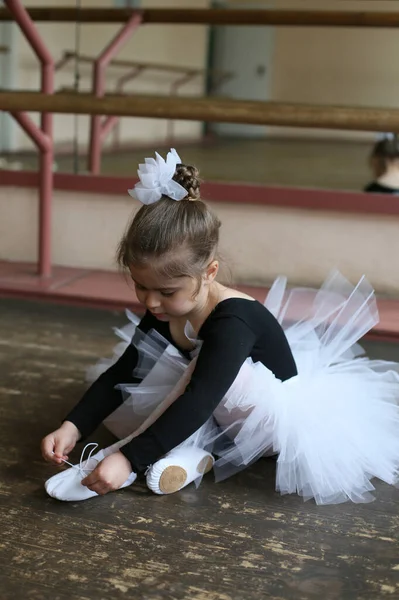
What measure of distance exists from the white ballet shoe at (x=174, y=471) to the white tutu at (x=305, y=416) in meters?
0.04

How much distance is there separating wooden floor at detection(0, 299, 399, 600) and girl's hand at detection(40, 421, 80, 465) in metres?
0.05

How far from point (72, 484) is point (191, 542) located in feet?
0.70

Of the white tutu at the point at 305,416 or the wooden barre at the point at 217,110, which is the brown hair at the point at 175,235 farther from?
the wooden barre at the point at 217,110

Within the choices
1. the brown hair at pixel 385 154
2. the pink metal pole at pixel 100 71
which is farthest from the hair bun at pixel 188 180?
the brown hair at pixel 385 154

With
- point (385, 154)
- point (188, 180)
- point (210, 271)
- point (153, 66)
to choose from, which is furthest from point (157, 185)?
point (153, 66)

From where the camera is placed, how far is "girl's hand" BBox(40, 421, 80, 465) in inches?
44.5

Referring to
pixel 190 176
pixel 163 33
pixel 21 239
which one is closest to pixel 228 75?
pixel 163 33

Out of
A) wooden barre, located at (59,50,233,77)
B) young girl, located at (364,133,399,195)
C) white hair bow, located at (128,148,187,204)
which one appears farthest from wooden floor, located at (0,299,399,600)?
wooden barre, located at (59,50,233,77)

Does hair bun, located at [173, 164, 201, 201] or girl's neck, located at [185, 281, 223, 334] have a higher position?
hair bun, located at [173, 164, 201, 201]

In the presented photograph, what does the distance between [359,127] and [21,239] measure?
1.20 metres

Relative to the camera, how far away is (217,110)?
5.56 ft

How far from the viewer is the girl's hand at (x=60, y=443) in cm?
113

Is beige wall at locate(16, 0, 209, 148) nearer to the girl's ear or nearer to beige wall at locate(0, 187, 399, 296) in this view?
beige wall at locate(0, 187, 399, 296)

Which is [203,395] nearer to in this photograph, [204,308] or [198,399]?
[198,399]
